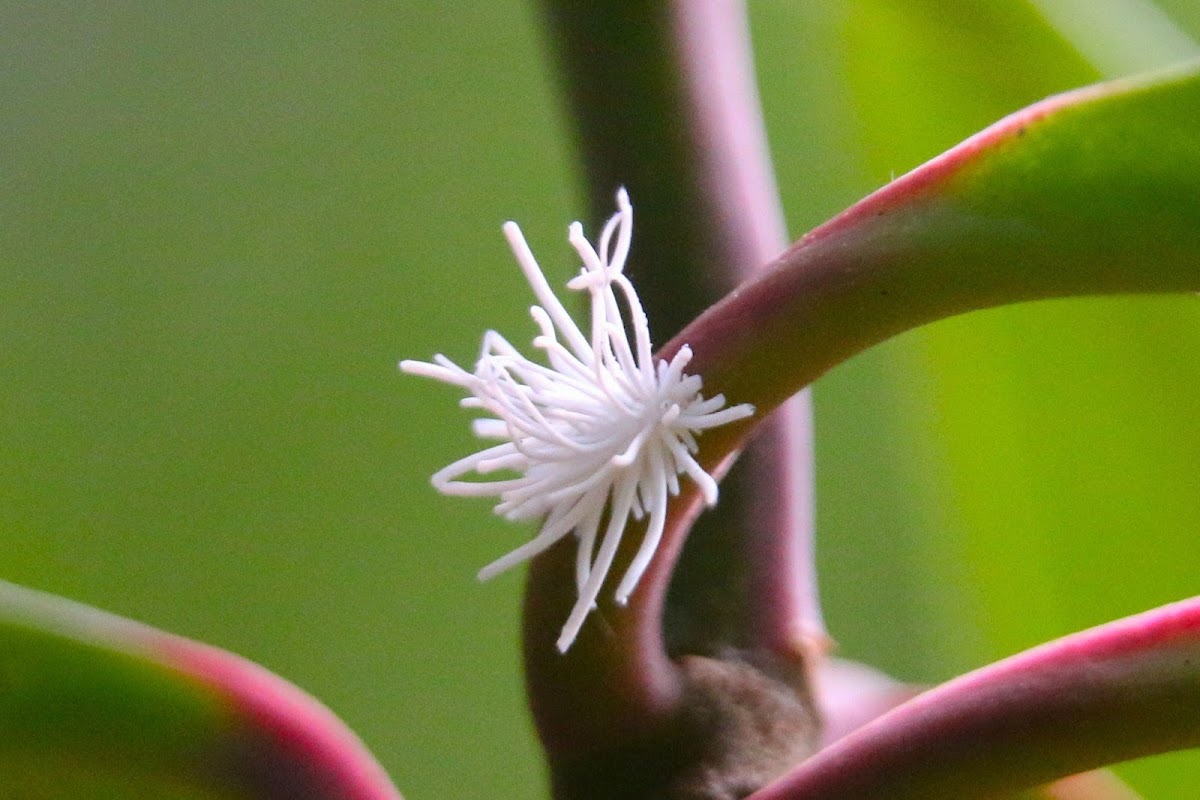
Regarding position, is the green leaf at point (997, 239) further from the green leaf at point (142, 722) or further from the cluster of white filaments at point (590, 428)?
the green leaf at point (142, 722)

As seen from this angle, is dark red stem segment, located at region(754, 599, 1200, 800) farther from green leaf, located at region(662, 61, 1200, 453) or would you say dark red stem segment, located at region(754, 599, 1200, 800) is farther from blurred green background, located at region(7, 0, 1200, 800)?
blurred green background, located at region(7, 0, 1200, 800)

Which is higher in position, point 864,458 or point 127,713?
point 864,458

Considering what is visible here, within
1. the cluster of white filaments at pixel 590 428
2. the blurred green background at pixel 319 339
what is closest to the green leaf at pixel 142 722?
the cluster of white filaments at pixel 590 428

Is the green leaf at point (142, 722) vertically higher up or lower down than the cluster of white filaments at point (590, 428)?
lower down

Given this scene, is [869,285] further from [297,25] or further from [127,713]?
[297,25]

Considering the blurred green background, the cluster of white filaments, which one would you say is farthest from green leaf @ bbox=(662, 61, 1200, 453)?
the blurred green background

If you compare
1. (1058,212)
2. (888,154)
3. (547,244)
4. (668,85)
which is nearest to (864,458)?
(547,244)

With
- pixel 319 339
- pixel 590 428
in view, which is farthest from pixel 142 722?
pixel 319 339
